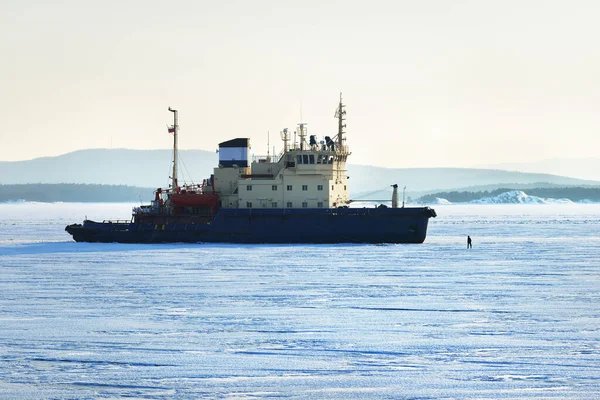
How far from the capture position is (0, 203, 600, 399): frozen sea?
554 inches

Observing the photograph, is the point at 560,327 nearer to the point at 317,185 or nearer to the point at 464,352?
the point at 464,352

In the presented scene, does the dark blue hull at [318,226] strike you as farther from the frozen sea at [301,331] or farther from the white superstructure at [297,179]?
the frozen sea at [301,331]

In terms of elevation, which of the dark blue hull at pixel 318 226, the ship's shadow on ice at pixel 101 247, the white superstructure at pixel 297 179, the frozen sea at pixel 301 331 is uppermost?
the white superstructure at pixel 297 179

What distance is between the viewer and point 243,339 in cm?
1783

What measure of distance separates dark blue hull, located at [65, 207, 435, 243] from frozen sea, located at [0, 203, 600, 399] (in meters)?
15.0

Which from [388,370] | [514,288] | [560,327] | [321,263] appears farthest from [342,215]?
[388,370]

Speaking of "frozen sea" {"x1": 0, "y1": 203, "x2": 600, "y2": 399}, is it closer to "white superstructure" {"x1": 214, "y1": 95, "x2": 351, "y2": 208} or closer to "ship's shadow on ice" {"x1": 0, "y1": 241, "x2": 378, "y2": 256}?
"ship's shadow on ice" {"x1": 0, "y1": 241, "x2": 378, "y2": 256}

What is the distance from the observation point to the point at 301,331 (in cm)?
1872

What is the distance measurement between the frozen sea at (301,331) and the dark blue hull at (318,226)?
49.3 feet

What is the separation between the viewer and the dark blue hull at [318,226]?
50.7 m

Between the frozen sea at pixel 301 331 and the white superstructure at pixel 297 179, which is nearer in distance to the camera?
the frozen sea at pixel 301 331

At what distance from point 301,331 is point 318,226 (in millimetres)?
32170

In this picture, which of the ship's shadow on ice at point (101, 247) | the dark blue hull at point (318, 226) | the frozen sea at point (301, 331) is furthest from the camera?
the dark blue hull at point (318, 226)

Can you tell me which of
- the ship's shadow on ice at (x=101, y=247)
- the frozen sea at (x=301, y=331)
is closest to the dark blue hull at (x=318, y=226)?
the ship's shadow on ice at (x=101, y=247)
